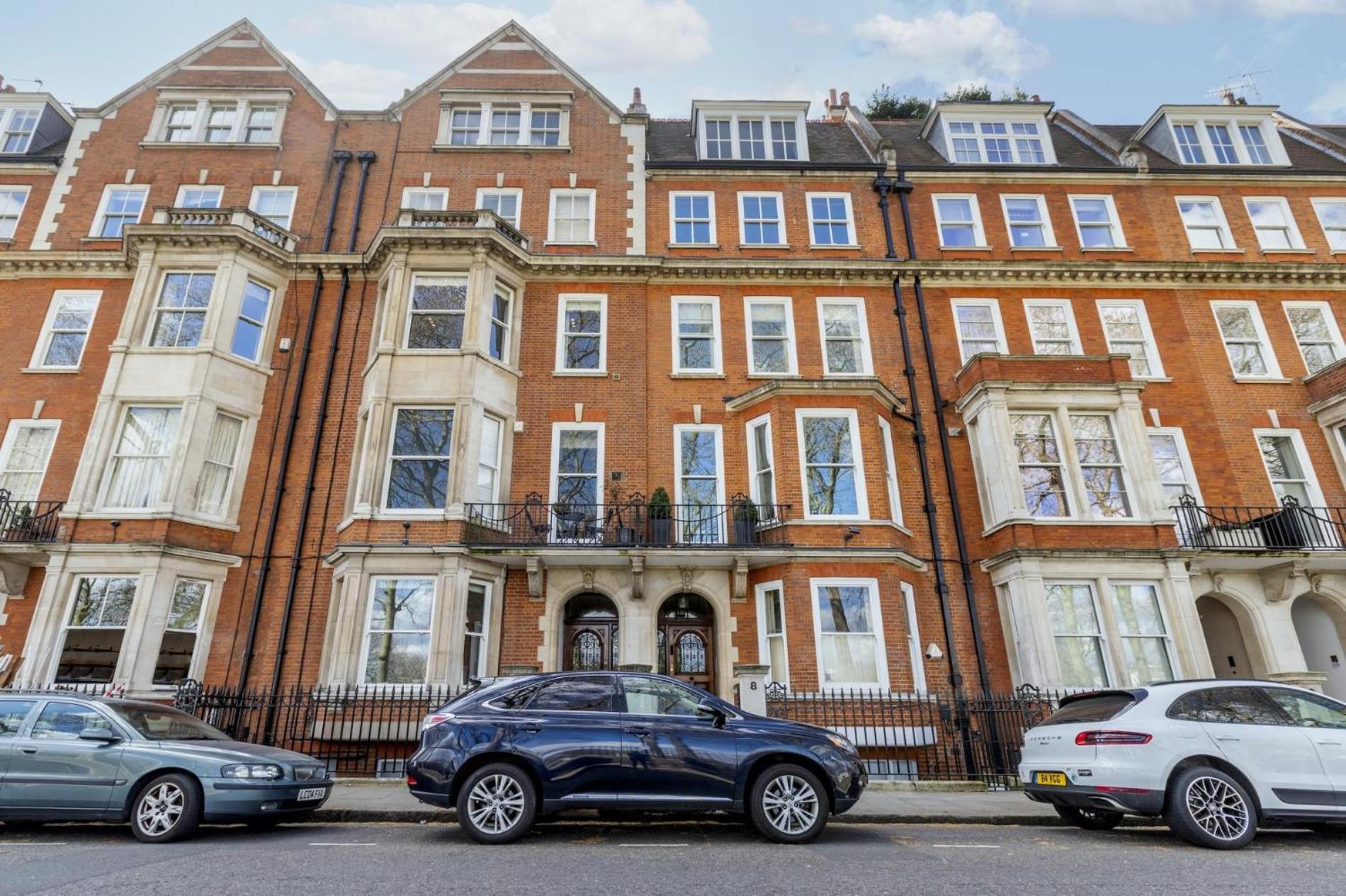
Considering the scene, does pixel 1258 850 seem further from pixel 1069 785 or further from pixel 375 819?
pixel 375 819

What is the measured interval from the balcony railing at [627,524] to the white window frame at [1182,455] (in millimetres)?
8840

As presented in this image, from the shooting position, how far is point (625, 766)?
6.68 meters

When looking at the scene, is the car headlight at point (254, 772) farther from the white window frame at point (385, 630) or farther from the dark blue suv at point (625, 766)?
the white window frame at point (385, 630)

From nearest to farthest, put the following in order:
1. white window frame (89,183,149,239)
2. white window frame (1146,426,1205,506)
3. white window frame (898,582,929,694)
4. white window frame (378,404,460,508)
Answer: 1. white window frame (898,582,929,694)
2. white window frame (378,404,460,508)
3. white window frame (1146,426,1205,506)
4. white window frame (89,183,149,239)

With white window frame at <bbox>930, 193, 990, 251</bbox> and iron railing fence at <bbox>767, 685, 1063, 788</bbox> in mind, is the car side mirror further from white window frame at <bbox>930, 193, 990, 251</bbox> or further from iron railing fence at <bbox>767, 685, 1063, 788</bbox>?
white window frame at <bbox>930, 193, 990, 251</bbox>

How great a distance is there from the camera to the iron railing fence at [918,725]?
451 inches

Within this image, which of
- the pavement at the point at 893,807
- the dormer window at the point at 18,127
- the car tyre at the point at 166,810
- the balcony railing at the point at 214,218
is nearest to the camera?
the car tyre at the point at 166,810

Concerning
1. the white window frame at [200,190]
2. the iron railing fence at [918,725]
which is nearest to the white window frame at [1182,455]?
the iron railing fence at [918,725]

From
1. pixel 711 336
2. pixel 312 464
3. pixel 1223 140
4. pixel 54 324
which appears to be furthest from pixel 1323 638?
pixel 54 324

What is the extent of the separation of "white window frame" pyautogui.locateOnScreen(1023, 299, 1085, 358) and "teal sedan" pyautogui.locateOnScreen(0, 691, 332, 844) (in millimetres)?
17366

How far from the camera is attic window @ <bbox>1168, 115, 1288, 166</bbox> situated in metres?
19.3

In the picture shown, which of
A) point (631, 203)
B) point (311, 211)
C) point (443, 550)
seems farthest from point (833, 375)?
point (311, 211)

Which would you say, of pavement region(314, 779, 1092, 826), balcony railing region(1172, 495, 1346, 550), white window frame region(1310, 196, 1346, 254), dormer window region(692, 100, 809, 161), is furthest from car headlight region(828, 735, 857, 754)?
white window frame region(1310, 196, 1346, 254)

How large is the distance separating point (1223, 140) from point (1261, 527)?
12675 millimetres
